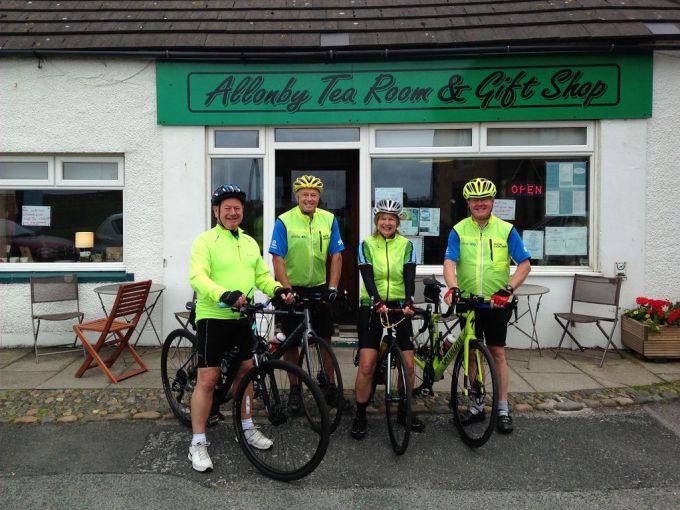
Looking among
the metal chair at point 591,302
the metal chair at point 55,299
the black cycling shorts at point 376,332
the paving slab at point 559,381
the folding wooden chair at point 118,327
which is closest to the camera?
the black cycling shorts at point 376,332

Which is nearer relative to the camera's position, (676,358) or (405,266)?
(405,266)

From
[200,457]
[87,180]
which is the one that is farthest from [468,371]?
[87,180]

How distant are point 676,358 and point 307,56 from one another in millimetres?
5484

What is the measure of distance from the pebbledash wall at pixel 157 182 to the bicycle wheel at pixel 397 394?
2898mm

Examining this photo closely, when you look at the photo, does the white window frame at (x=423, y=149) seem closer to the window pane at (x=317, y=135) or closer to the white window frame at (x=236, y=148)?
the window pane at (x=317, y=135)

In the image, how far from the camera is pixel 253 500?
2.99 meters

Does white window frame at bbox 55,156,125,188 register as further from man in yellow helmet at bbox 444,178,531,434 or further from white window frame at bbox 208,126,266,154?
A: man in yellow helmet at bbox 444,178,531,434

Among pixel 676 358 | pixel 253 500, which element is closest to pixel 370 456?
pixel 253 500

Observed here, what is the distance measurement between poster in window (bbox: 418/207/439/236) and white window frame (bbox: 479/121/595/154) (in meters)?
0.97

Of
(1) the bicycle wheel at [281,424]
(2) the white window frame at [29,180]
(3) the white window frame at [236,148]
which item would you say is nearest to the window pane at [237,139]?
(3) the white window frame at [236,148]

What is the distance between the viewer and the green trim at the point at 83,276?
247 inches

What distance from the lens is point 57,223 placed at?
6.51 m

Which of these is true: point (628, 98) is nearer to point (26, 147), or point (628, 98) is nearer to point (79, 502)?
point (79, 502)

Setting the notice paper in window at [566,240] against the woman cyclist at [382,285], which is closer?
the woman cyclist at [382,285]
